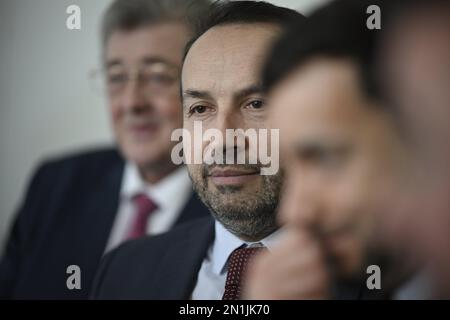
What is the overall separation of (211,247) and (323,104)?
45 centimetres

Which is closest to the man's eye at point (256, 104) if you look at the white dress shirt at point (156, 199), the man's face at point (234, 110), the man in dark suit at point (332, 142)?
the man's face at point (234, 110)

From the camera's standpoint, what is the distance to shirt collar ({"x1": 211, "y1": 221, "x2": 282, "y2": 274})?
115 cm

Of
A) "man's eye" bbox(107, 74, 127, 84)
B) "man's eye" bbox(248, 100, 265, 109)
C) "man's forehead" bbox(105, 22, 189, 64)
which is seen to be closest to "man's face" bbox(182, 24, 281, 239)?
"man's eye" bbox(248, 100, 265, 109)

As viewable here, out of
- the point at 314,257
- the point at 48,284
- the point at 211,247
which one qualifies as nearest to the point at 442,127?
the point at 314,257

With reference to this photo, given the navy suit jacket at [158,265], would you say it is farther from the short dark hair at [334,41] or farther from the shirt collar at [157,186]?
the short dark hair at [334,41]

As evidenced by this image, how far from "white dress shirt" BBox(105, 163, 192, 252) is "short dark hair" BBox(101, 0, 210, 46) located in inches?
12.6

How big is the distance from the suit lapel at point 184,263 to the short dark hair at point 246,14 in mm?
369

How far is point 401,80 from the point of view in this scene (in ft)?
2.77

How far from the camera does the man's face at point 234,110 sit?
43.7 inches

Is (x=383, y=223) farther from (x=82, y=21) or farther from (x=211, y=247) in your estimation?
(x=82, y=21)

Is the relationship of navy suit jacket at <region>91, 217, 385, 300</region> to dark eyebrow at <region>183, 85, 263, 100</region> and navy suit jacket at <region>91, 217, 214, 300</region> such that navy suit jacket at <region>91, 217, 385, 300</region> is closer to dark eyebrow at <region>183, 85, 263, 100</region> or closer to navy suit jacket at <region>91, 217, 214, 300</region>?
navy suit jacket at <region>91, 217, 214, 300</region>

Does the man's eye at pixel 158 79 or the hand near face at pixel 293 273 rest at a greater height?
the man's eye at pixel 158 79

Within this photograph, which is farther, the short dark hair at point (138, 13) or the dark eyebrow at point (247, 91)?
the short dark hair at point (138, 13)

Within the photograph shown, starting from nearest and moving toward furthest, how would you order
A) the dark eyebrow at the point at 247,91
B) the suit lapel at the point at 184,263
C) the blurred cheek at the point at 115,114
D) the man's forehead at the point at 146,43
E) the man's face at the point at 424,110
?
the man's face at the point at 424,110 → the dark eyebrow at the point at 247,91 → the suit lapel at the point at 184,263 → the man's forehead at the point at 146,43 → the blurred cheek at the point at 115,114
